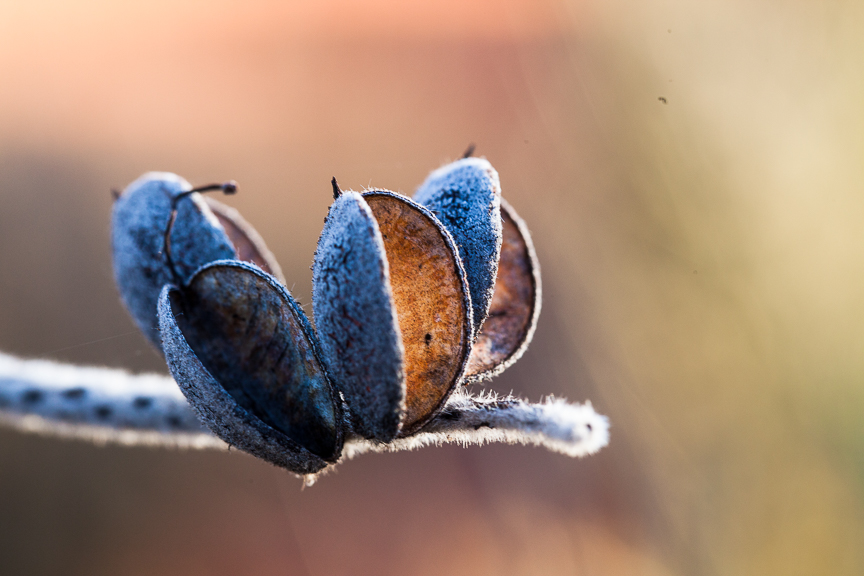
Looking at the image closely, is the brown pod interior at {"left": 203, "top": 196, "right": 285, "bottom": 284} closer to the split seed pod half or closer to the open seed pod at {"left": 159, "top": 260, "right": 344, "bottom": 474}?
the open seed pod at {"left": 159, "top": 260, "right": 344, "bottom": 474}

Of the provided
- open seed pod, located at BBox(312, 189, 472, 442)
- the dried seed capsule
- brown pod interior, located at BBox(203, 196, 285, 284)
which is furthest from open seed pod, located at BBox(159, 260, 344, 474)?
the dried seed capsule

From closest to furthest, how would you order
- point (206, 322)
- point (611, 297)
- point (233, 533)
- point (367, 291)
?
1. point (367, 291)
2. point (206, 322)
3. point (233, 533)
4. point (611, 297)

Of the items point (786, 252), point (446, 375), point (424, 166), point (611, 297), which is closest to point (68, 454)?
point (424, 166)

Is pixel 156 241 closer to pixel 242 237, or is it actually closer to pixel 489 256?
pixel 242 237

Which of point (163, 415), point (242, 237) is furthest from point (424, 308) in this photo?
point (163, 415)

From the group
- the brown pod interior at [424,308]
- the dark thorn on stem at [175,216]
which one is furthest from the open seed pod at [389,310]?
the dark thorn on stem at [175,216]

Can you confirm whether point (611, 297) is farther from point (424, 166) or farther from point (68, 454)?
point (68, 454)
